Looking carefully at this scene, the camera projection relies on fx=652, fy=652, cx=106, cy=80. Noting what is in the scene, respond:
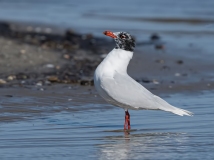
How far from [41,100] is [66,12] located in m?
14.1

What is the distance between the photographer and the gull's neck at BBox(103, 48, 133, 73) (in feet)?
25.3

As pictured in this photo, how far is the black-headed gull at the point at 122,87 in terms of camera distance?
7480 millimetres

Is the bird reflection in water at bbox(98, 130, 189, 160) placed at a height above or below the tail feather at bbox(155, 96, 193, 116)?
below

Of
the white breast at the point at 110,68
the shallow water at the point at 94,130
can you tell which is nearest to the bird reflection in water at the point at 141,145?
the shallow water at the point at 94,130

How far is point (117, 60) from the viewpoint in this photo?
7746 millimetres

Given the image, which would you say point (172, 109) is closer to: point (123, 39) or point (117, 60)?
point (117, 60)

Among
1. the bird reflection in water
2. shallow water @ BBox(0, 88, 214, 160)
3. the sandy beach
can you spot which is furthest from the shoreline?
the bird reflection in water

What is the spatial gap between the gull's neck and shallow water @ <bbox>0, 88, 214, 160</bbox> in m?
0.70

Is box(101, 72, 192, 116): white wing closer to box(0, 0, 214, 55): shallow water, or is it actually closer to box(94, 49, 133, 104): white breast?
box(94, 49, 133, 104): white breast

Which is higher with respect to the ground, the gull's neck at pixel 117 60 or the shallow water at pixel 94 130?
the gull's neck at pixel 117 60

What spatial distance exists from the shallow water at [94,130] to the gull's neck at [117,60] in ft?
2.29

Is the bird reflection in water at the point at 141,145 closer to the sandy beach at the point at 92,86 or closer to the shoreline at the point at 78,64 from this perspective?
the sandy beach at the point at 92,86

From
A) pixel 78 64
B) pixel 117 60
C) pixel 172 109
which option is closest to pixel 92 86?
pixel 78 64

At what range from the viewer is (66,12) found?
23047 millimetres
